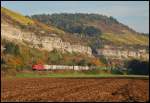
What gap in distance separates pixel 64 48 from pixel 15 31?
22899mm

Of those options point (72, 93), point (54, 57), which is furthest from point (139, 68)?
point (72, 93)

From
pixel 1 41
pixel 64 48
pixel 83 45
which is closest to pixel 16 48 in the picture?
pixel 1 41

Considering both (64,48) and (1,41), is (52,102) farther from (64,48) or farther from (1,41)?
(64,48)

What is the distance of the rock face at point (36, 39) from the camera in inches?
5556

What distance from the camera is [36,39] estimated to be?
5935 inches

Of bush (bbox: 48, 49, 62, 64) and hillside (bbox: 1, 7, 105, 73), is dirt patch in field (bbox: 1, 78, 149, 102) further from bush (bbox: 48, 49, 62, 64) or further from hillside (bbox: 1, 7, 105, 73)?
bush (bbox: 48, 49, 62, 64)

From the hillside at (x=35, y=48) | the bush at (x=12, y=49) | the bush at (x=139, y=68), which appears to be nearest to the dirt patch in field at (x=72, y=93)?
the hillside at (x=35, y=48)

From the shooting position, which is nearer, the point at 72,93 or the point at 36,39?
the point at 72,93

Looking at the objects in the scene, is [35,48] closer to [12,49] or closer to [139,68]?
[12,49]

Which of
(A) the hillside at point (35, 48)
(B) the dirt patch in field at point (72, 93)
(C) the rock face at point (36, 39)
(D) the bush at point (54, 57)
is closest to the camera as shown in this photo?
(B) the dirt patch in field at point (72, 93)

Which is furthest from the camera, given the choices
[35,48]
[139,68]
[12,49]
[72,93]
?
[35,48]

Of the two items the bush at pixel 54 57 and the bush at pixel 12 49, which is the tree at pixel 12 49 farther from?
the bush at pixel 54 57

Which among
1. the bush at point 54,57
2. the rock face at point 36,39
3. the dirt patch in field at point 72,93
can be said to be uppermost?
the rock face at point 36,39

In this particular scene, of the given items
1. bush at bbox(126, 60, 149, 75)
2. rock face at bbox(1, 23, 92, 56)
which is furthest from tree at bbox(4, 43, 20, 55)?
bush at bbox(126, 60, 149, 75)
